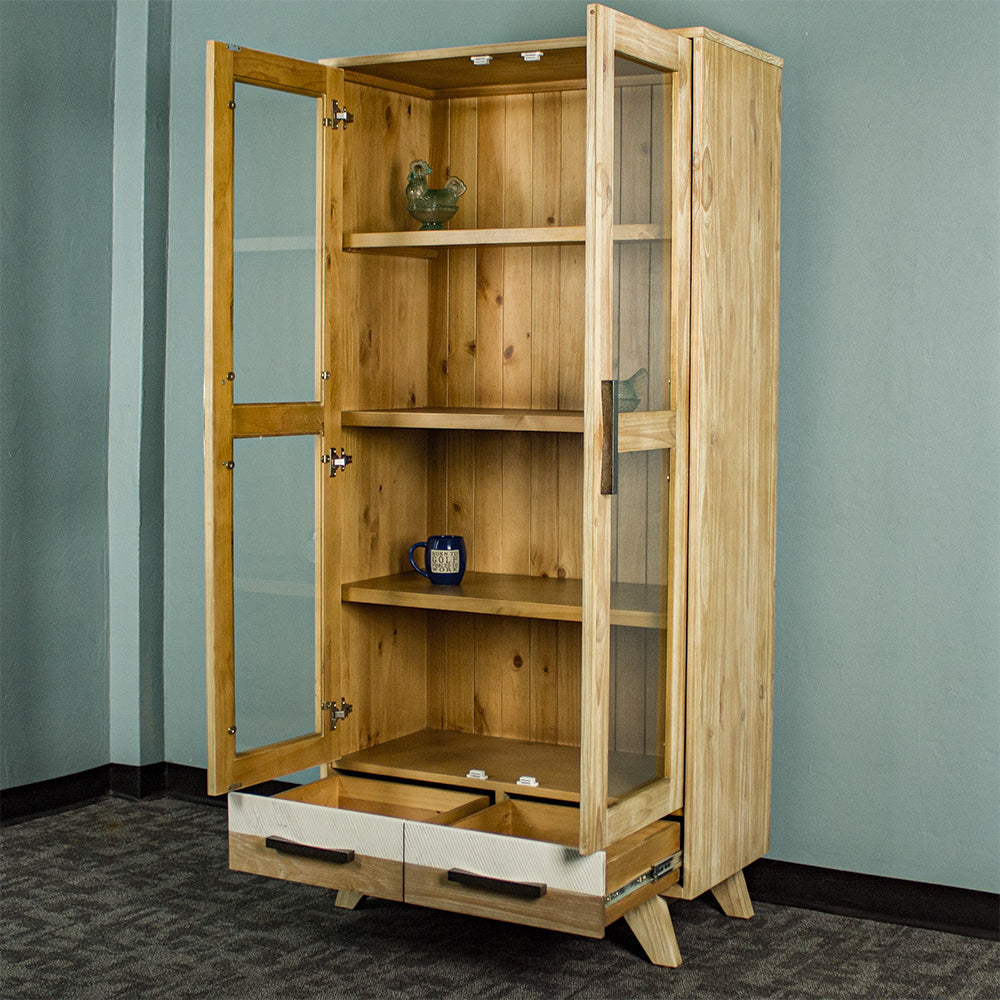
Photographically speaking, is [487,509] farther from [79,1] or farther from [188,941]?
[79,1]

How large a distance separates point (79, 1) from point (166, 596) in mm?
1722

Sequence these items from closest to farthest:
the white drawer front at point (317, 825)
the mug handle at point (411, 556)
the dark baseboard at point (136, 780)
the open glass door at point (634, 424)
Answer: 1. the open glass door at point (634, 424)
2. the white drawer front at point (317, 825)
3. the mug handle at point (411, 556)
4. the dark baseboard at point (136, 780)

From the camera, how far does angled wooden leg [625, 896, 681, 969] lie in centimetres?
276

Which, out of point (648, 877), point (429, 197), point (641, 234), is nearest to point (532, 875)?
point (648, 877)

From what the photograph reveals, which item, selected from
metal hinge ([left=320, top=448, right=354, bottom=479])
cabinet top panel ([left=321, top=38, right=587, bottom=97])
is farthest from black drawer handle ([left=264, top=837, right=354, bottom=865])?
cabinet top panel ([left=321, top=38, right=587, bottom=97])

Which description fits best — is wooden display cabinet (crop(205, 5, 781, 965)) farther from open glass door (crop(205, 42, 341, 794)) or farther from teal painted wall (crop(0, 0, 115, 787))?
teal painted wall (crop(0, 0, 115, 787))

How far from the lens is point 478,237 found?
9.43 feet

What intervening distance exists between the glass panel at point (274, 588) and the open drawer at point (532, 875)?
0.50 meters

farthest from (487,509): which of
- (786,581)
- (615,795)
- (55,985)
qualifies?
(55,985)

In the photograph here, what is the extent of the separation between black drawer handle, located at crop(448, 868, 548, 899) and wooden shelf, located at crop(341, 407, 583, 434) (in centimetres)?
90

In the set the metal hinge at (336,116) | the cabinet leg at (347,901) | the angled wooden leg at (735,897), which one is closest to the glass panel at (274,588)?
the cabinet leg at (347,901)

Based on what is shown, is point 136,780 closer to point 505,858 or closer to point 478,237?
point 505,858

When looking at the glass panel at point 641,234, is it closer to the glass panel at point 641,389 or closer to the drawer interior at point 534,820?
the glass panel at point 641,389

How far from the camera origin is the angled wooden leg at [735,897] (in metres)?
3.04
